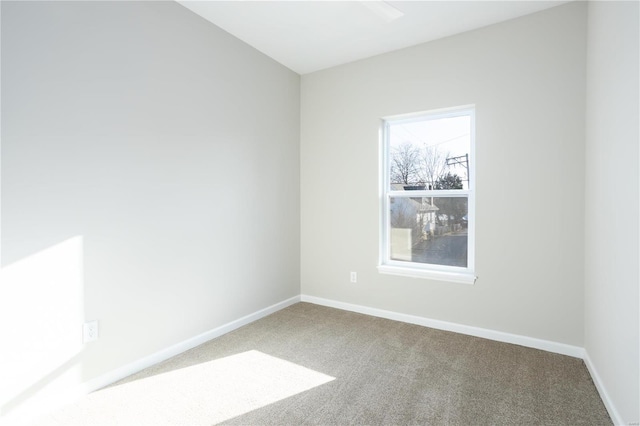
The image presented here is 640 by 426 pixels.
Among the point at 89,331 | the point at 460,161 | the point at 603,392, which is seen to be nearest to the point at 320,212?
the point at 460,161

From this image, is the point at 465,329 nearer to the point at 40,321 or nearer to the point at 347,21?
the point at 347,21

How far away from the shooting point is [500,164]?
2783mm

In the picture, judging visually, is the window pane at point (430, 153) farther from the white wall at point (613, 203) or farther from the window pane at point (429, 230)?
the white wall at point (613, 203)

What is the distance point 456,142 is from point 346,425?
255 cm

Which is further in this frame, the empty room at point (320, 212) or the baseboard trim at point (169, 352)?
the baseboard trim at point (169, 352)

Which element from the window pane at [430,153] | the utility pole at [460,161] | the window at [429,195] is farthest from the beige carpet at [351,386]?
the utility pole at [460,161]

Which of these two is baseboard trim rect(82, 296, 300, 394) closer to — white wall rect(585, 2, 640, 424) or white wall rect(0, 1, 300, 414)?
white wall rect(0, 1, 300, 414)

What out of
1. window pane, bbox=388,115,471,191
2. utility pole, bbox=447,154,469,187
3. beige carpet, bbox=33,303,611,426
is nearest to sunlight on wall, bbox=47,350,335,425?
beige carpet, bbox=33,303,611,426

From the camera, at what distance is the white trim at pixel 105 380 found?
1.75 m

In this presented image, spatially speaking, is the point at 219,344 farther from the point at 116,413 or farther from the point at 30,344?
the point at 30,344

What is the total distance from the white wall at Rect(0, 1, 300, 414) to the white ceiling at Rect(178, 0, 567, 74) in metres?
0.21

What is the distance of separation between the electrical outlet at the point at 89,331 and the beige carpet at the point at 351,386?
338mm

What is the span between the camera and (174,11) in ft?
8.18

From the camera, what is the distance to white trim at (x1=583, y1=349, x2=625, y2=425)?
1.68 meters
